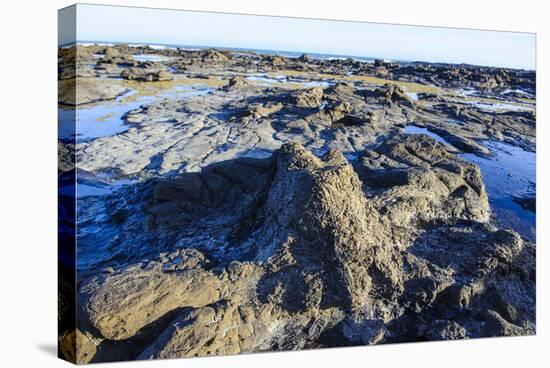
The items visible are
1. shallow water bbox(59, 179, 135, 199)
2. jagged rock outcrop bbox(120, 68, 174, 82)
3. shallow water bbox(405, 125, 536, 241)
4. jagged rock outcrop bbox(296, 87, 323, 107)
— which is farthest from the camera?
jagged rock outcrop bbox(296, 87, 323, 107)

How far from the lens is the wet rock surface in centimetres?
625

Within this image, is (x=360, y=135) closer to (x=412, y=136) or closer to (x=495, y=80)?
(x=412, y=136)

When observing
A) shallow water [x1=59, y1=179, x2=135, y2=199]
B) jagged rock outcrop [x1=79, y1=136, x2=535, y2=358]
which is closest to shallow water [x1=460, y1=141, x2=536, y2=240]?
jagged rock outcrop [x1=79, y1=136, x2=535, y2=358]

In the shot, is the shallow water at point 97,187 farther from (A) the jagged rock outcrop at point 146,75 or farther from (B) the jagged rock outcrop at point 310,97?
(B) the jagged rock outcrop at point 310,97

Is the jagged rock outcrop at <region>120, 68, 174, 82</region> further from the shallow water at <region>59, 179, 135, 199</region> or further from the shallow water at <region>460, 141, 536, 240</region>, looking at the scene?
the shallow water at <region>460, 141, 536, 240</region>

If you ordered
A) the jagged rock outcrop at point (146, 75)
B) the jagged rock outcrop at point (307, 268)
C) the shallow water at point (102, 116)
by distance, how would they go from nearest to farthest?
the shallow water at point (102, 116) → the jagged rock outcrop at point (307, 268) → the jagged rock outcrop at point (146, 75)

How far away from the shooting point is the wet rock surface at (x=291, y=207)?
246 inches

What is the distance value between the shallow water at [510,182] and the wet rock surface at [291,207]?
0.08 meters

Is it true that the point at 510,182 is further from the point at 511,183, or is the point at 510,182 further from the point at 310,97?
the point at 310,97

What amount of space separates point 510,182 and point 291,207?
11.3 feet

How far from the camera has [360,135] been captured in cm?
907

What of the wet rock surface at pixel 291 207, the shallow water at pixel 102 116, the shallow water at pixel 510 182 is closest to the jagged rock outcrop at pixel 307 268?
the wet rock surface at pixel 291 207

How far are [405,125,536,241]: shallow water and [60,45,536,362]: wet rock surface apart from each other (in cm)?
8

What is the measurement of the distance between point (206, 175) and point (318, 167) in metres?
1.71
